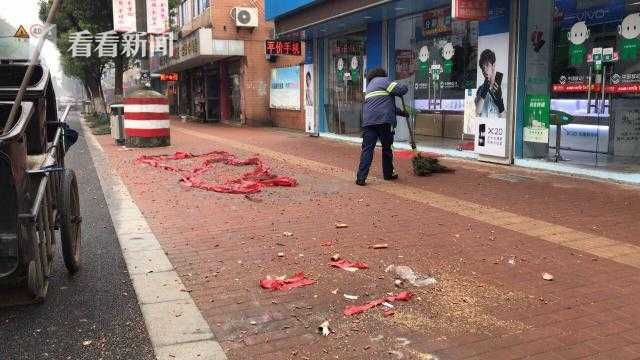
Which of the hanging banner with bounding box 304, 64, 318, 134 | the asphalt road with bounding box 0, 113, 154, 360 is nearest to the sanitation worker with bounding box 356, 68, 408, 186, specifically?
the asphalt road with bounding box 0, 113, 154, 360

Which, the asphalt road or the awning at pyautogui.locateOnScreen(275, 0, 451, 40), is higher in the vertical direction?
the awning at pyautogui.locateOnScreen(275, 0, 451, 40)

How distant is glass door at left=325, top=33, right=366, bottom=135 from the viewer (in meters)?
16.4

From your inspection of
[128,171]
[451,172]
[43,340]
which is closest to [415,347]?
[43,340]

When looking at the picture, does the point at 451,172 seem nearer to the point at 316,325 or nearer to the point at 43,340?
the point at 316,325

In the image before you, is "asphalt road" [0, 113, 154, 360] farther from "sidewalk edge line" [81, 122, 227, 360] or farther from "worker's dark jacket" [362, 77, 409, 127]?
"worker's dark jacket" [362, 77, 409, 127]

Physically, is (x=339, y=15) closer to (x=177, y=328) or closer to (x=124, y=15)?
(x=124, y=15)

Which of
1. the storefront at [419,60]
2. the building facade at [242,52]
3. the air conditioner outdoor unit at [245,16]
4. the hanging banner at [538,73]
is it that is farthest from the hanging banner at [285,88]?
the hanging banner at [538,73]

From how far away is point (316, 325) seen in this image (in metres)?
3.85

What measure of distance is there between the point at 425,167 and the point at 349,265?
510 centimetres

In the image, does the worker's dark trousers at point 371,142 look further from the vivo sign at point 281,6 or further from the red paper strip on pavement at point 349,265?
the vivo sign at point 281,6

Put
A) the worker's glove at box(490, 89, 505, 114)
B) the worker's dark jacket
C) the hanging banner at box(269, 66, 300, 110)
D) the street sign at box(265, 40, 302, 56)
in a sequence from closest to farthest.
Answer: the worker's dark jacket
the worker's glove at box(490, 89, 505, 114)
the street sign at box(265, 40, 302, 56)
the hanging banner at box(269, 66, 300, 110)

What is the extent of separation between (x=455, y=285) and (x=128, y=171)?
25.8 feet

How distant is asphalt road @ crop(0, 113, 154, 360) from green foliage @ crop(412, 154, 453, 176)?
552cm

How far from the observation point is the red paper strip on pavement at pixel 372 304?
4.04 metres
